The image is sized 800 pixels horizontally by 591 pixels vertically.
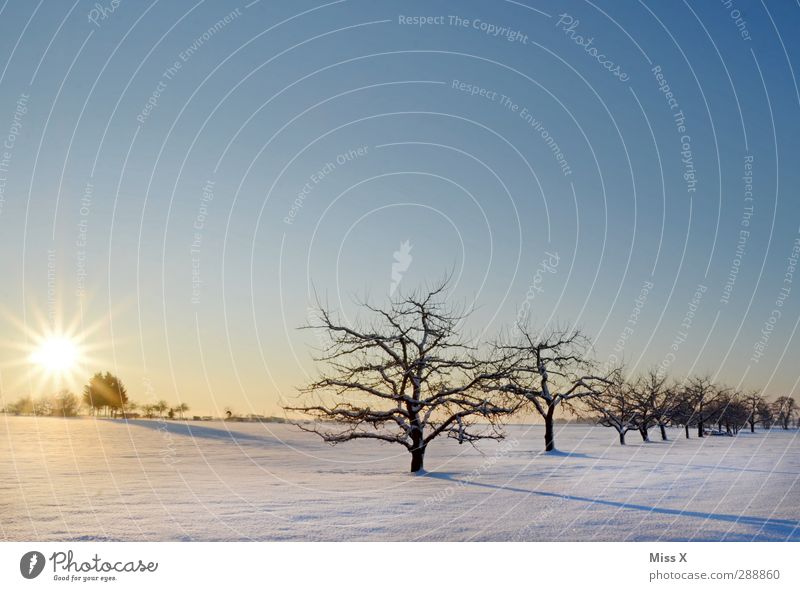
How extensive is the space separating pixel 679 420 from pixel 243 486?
239 ft

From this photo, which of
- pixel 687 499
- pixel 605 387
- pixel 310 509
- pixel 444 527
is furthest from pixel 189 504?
pixel 605 387

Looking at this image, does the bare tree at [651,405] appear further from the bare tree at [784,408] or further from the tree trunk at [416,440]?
the bare tree at [784,408]

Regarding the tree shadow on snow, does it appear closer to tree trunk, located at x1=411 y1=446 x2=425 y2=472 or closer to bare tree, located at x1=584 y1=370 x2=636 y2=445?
tree trunk, located at x1=411 y1=446 x2=425 y2=472

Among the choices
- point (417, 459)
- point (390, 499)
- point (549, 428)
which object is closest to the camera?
point (390, 499)

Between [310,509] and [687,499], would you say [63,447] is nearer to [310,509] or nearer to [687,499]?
[310,509]

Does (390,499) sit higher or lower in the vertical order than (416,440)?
lower

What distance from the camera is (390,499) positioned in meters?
17.5

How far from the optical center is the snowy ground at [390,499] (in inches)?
492

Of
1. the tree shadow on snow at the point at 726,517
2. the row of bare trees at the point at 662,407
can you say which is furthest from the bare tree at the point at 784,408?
the tree shadow on snow at the point at 726,517

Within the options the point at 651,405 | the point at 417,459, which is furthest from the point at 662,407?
the point at 417,459

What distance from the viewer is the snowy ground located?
1249 centimetres

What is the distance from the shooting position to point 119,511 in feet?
48.0

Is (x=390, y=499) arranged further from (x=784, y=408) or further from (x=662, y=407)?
(x=784, y=408)
